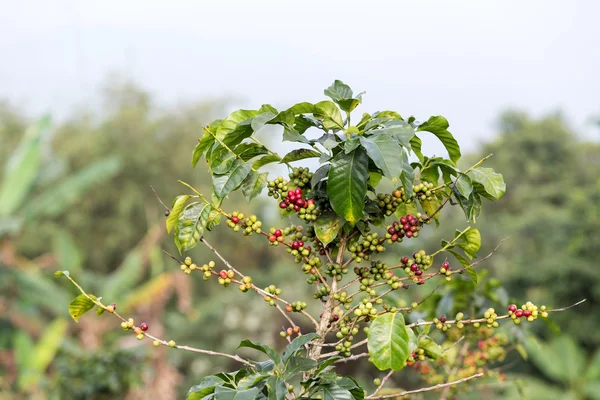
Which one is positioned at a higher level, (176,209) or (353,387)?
(176,209)

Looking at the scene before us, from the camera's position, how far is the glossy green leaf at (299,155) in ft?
4.72

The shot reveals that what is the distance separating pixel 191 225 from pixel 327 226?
0.30 m

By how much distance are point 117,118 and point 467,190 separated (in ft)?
55.0

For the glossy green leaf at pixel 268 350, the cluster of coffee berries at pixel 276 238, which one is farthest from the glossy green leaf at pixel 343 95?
the glossy green leaf at pixel 268 350

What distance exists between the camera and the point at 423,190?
1.38m

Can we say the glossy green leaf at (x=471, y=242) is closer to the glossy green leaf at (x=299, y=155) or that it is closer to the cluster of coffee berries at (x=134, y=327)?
the glossy green leaf at (x=299, y=155)

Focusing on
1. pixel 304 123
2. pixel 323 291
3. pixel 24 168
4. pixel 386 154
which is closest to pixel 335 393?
pixel 323 291

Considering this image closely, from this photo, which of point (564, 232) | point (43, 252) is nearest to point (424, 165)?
point (564, 232)

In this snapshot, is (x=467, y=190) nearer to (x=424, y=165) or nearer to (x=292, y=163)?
(x=424, y=165)

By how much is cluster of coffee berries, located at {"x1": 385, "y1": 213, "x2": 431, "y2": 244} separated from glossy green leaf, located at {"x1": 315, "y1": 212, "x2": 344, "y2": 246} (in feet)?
0.37

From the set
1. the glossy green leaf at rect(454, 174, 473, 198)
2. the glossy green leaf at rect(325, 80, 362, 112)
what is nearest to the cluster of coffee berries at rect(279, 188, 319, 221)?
the glossy green leaf at rect(325, 80, 362, 112)

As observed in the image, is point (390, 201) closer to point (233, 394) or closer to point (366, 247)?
point (366, 247)

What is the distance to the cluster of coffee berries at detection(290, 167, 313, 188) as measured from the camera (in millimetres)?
1407

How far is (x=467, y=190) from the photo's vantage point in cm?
129
